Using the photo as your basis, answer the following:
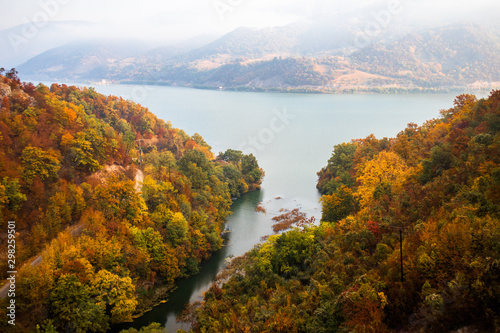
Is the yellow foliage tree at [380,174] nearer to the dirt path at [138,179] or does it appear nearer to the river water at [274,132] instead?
the river water at [274,132]

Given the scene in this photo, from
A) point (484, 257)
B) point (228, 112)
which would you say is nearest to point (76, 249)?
point (484, 257)

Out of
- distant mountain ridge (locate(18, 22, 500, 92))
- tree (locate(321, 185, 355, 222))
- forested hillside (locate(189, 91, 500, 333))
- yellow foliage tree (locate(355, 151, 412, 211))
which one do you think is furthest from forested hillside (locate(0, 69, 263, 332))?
distant mountain ridge (locate(18, 22, 500, 92))

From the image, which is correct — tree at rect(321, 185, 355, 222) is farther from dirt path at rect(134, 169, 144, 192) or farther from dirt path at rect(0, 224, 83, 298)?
dirt path at rect(0, 224, 83, 298)

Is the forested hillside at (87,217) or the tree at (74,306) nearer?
the tree at (74,306)

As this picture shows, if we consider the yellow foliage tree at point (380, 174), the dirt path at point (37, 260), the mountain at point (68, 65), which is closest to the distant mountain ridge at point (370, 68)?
the mountain at point (68, 65)

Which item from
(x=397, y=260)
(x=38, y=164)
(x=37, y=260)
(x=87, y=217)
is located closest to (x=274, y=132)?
(x=38, y=164)
